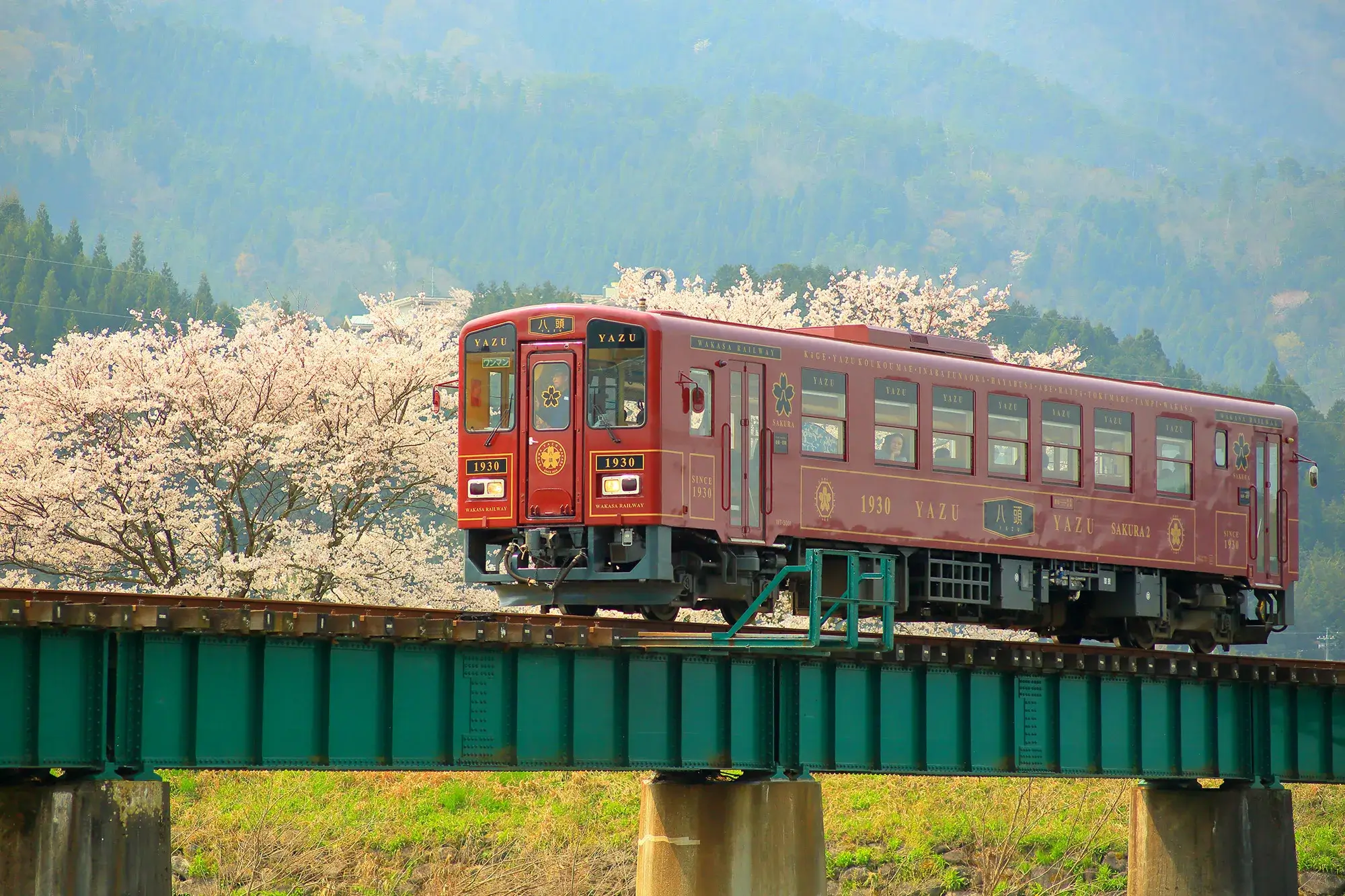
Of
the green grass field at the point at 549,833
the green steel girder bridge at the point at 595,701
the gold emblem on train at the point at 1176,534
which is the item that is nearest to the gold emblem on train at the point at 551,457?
the green steel girder bridge at the point at 595,701

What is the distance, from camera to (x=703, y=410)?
19.5 meters

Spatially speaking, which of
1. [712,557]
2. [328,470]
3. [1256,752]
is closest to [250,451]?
[328,470]

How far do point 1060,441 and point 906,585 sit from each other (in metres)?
3.46

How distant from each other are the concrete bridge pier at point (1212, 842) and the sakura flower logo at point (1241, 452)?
4576 millimetres

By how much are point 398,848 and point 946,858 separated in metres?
10.1

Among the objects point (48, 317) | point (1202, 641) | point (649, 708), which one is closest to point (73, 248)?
point (48, 317)

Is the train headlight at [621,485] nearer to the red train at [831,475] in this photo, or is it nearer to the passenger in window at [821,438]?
the red train at [831,475]

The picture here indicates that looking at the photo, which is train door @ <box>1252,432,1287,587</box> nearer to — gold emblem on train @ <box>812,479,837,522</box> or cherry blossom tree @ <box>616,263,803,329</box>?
gold emblem on train @ <box>812,479,837,522</box>

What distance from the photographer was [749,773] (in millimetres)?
18984

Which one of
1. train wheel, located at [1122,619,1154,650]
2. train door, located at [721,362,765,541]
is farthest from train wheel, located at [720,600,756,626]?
train wheel, located at [1122,619,1154,650]

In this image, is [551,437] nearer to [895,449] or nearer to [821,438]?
[821,438]

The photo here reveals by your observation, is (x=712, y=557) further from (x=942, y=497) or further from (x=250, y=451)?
(x=250, y=451)

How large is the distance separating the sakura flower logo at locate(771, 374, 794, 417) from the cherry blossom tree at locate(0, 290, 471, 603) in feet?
50.9

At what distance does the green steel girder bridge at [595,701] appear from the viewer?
45.4 feet
